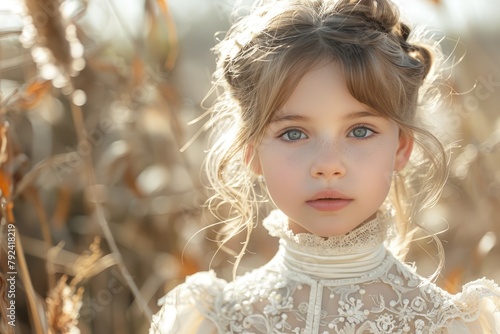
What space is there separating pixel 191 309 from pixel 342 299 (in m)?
0.27

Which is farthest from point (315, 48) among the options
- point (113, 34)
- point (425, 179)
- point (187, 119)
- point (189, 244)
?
point (187, 119)

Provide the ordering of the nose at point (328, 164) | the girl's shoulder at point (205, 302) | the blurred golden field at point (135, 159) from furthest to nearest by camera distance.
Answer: the blurred golden field at point (135, 159)
the girl's shoulder at point (205, 302)
the nose at point (328, 164)

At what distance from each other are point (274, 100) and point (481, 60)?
72 centimetres

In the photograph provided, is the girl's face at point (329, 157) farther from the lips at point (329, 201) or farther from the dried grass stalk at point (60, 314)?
the dried grass stalk at point (60, 314)

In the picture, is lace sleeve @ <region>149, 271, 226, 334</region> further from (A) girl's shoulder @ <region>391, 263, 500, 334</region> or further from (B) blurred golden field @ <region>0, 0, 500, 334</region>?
(A) girl's shoulder @ <region>391, 263, 500, 334</region>

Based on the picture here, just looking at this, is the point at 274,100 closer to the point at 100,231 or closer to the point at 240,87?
the point at 240,87

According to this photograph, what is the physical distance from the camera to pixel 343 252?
1.45 metres

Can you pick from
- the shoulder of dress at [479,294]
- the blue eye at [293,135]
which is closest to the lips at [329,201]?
the blue eye at [293,135]

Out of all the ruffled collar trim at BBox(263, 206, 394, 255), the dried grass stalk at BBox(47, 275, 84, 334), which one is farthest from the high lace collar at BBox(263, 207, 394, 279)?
the dried grass stalk at BBox(47, 275, 84, 334)

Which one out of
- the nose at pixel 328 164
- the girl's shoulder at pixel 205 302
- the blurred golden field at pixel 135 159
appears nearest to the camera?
the nose at pixel 328 164

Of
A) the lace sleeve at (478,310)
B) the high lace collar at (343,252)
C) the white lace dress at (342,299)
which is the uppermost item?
the high lace collar at (343,252)

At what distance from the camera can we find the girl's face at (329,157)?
4.54 ft

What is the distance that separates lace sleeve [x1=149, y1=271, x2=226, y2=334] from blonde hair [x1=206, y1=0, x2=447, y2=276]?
9 centimetres

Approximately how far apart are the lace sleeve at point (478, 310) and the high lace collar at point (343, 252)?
0.15m
